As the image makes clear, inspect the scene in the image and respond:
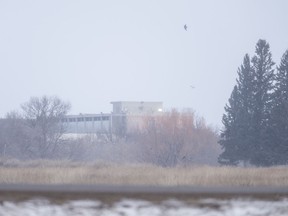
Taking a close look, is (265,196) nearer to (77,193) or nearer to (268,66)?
(77,193)

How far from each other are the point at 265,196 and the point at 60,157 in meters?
50.8

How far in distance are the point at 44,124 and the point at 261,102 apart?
90.6 ft

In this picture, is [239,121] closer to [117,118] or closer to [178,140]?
[178,140]

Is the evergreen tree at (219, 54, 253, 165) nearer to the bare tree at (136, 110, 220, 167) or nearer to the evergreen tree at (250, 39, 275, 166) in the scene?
the evergreen tree at (250, 39, 275, 166)

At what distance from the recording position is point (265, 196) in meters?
3.47

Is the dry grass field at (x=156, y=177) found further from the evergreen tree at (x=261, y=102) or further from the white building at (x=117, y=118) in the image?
the white building at (x=117, y=118)

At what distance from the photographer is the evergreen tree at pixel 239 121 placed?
137ft

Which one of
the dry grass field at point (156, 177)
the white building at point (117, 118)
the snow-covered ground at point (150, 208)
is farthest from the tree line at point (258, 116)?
the snow-covered ground at point (150, 208)

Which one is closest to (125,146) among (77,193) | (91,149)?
(91,149)

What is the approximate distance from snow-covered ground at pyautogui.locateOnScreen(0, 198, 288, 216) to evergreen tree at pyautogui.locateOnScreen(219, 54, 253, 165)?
38.6 m

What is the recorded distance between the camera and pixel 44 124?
59.0m

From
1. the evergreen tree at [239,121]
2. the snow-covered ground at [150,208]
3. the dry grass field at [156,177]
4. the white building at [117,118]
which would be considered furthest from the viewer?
the white building at [117,118]

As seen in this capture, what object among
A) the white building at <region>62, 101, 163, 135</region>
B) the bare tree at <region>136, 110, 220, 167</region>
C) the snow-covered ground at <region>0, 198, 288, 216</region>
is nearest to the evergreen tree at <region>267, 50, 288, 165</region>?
the bare tree at <region>136, 110, 220, 167</region>

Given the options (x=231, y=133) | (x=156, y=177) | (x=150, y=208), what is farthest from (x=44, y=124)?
(x=150, y=208)
